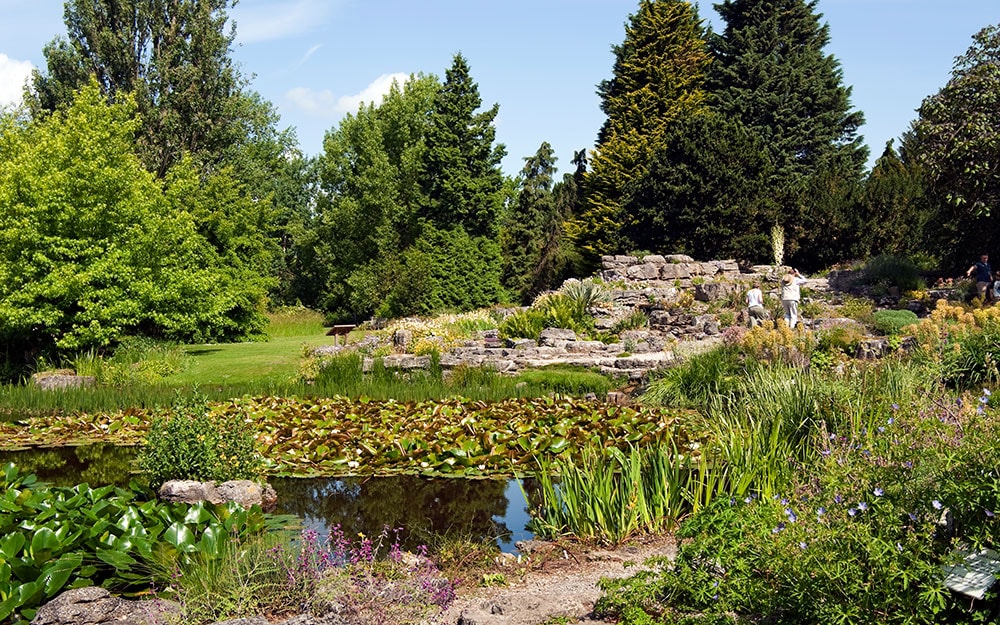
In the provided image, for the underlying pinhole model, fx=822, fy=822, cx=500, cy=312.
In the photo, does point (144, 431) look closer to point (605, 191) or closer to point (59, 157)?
point (59, 157)

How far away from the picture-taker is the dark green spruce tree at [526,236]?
35.8 meters

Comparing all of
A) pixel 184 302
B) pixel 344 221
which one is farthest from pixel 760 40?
pixel 184 302

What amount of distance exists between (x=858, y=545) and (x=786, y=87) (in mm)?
34045

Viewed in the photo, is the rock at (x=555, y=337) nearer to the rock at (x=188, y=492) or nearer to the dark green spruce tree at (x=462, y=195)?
the rock at (x=188, y=492)

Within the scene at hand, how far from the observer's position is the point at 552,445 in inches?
324

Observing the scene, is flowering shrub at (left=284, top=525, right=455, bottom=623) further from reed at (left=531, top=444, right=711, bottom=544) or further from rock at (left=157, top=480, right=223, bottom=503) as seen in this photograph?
rock at (left=157, top=480, right=223, bottom=503)

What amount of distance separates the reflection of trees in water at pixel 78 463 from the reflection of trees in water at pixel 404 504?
1.84 meters

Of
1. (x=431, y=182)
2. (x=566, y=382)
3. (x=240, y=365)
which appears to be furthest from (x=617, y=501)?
(x=431, y=182)

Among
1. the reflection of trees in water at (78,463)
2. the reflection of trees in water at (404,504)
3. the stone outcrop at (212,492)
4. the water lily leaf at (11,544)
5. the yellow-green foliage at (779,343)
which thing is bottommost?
the reflection of trees in water at (404,504)

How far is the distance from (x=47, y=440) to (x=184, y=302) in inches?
330

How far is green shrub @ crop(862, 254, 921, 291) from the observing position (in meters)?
20.6

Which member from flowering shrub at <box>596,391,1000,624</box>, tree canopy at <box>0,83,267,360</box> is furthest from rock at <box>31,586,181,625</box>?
tree canopy at <box>0,83,267,360</box>

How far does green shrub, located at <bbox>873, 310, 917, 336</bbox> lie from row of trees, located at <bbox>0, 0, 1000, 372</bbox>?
11.9 feet

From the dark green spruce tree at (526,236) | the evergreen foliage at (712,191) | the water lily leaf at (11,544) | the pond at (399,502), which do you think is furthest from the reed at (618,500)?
the dark green spruce tree at (526,236)
